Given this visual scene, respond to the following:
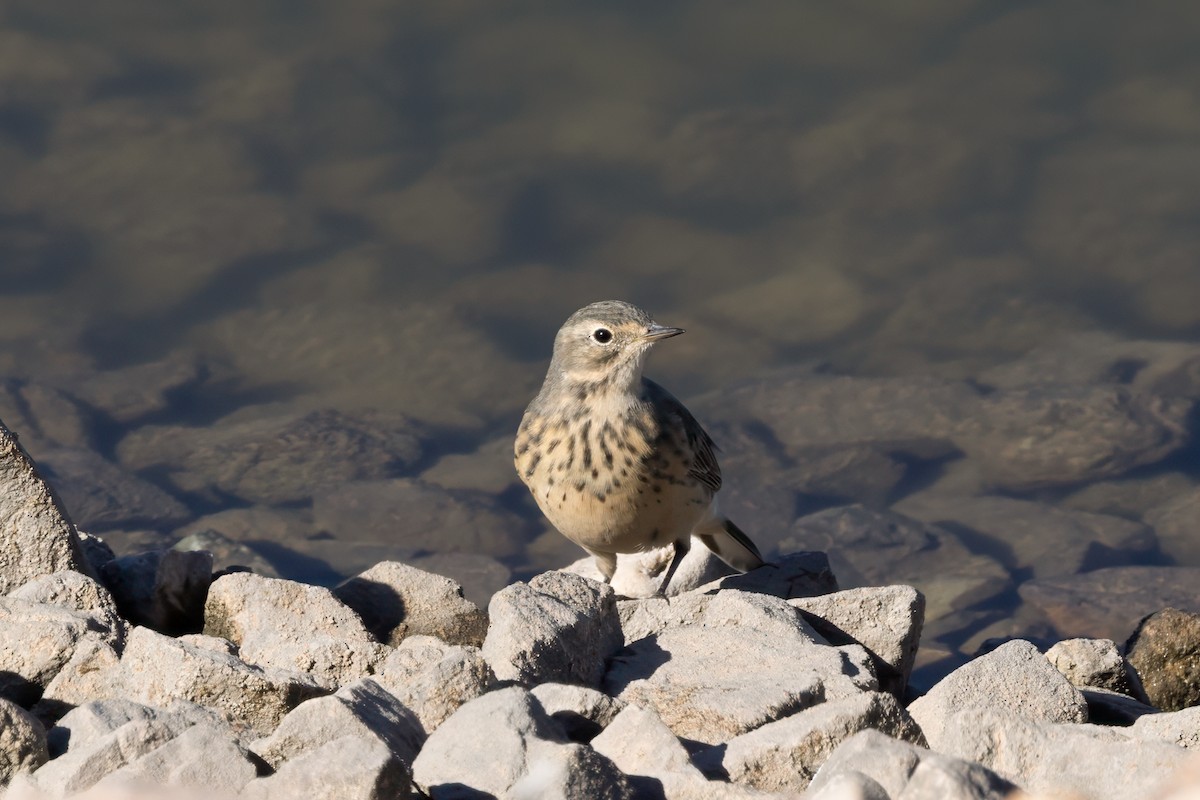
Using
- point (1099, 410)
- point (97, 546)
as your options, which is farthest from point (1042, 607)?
point (97, 546)

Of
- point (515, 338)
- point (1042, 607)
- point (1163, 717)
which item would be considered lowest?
point (1042, 607)

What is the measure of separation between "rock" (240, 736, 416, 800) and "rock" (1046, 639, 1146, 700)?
3.27 meters

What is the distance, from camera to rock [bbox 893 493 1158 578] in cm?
1407

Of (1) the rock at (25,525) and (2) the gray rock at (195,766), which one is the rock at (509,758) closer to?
(2) the gray rock at (195,766)

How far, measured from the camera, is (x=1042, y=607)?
13.2 metres

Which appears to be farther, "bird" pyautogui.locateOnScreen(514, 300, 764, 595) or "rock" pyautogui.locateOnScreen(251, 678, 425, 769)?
"bird" pyautogui.locateOnScreen(514, 300, 764, 595)

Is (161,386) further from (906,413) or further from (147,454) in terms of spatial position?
(906,413)

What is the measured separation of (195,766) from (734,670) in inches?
82.0

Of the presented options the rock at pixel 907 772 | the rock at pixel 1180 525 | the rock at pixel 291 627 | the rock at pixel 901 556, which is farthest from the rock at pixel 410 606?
the rock at pixel 1180 525

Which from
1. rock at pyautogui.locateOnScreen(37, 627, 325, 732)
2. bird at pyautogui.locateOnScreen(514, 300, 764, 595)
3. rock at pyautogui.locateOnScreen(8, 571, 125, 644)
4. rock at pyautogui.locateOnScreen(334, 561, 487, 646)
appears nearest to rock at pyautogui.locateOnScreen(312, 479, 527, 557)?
bird at pyautogui.locateOnScreen(514, 300, 764, 595)

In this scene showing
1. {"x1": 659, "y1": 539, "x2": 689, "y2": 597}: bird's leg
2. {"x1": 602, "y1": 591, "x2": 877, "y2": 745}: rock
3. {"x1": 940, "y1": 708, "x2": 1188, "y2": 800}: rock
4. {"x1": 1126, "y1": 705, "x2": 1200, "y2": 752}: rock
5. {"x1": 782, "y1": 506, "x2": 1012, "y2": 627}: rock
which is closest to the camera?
{"x1": 940, "y1": 708, "x2": 1188, "y2": 800}: rock

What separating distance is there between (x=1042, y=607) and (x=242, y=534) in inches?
290

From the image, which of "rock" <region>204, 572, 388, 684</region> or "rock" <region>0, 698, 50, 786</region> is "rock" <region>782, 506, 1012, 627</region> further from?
"rock" <region>0, 698, 50, 786</region>

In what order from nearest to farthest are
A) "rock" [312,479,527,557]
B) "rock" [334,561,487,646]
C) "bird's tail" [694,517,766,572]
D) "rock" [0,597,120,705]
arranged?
"rock" [0,597,120,705], "rock" [334,561,487,646], "bird's tail" [694,517,766,572], "rock" [312,479,527,557]
